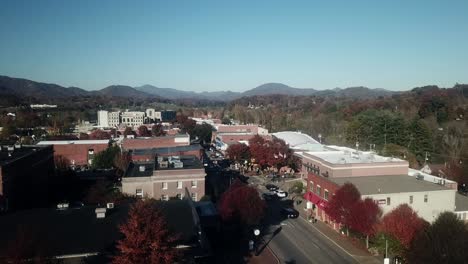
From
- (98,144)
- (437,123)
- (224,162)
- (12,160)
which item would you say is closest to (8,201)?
(12,160)

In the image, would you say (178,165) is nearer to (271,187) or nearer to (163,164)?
(163,164)

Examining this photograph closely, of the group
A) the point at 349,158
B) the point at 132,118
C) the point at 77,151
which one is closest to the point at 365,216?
the point at 349,158

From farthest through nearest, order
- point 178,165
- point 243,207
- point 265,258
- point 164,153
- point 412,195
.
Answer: point 164,153
point 178,165
point 412,195
point 243,207
point 265,258

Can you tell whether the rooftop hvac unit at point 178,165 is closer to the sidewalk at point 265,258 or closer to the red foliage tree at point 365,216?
the sidewalk at point 265,258

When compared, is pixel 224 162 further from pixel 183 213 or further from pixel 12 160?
pixel 183 213

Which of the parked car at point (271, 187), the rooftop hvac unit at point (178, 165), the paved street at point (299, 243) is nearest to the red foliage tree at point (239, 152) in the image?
the parked car at point (271, 187)

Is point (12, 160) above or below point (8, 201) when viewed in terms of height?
above
